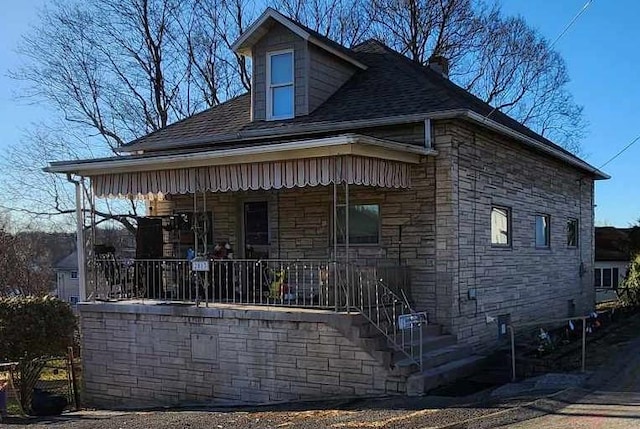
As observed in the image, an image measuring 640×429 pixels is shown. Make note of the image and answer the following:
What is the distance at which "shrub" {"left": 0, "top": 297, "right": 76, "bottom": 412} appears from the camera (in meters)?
14.5

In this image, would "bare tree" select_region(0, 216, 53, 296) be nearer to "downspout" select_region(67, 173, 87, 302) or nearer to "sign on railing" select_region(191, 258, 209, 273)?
"downspout" select_region(67, 173, 87, 302)

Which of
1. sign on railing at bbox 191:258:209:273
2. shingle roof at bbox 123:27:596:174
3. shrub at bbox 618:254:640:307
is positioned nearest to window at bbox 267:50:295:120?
shingle roof at bbox 123:27:596:174

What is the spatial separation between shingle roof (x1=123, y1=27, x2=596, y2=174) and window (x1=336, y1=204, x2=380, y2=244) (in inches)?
62.6

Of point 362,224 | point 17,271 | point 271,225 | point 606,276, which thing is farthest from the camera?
point 606,276

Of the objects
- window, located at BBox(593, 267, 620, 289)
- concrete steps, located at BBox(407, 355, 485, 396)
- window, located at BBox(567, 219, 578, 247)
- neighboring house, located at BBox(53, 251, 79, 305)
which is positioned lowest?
neighboring house, located at BBox(53, 251, 79, 305)

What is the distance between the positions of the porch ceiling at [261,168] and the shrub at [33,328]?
457 centimetres

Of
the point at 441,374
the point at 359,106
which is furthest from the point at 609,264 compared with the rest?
the point at 441,374

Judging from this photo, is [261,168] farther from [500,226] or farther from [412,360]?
[500,226]

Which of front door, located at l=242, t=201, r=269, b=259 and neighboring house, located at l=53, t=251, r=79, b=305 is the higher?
front door, located at l=242, t=201, r=269, b=259

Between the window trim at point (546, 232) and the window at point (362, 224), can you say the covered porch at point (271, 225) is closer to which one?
the window at point (362, 224)

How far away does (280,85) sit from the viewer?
518 inches

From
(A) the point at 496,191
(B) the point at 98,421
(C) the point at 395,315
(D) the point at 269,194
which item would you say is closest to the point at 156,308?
(B) the point at 98,421

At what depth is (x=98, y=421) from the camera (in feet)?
30.9

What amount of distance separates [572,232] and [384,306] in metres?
9.43
